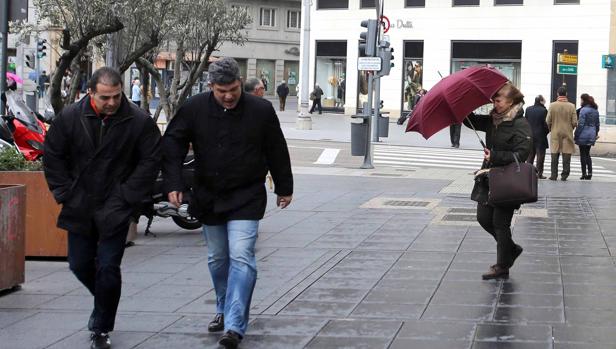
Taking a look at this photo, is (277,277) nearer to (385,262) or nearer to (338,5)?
(385,262)

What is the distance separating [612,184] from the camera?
19250 millimetres

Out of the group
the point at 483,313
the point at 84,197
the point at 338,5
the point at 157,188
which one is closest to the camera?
the point at 84,197

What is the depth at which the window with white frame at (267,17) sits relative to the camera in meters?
69.2

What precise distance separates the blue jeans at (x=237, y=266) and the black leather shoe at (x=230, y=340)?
3 centimetres

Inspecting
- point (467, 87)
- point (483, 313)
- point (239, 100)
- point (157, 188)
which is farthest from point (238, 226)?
point (157, 188)

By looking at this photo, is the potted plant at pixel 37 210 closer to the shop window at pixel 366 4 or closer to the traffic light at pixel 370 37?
the traffic light at pixel 370 37

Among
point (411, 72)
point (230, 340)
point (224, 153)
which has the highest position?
point (411, 72)

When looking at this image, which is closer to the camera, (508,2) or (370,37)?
(370,37)

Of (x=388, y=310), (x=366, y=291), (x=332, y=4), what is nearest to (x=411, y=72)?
(x=332, y=4)

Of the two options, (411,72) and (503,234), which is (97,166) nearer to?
(503,234)

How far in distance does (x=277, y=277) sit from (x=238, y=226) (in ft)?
8.13

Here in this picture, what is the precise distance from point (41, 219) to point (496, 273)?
4187mm

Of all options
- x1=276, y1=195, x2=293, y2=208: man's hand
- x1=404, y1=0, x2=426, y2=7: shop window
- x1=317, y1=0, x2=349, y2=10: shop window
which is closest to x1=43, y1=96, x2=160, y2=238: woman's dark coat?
x1=276, y1=195, x2=293, y2=208: man's hand

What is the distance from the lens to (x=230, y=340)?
20.2ft
